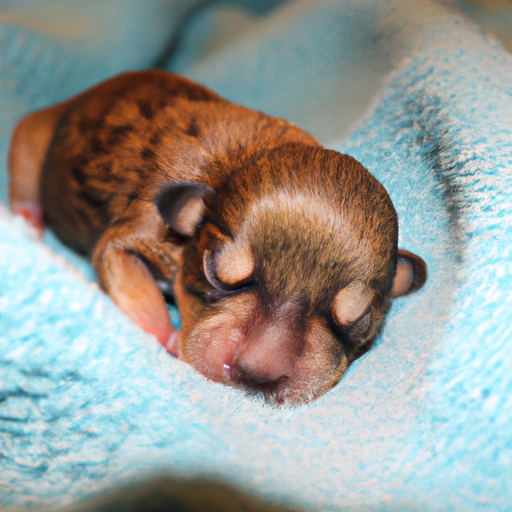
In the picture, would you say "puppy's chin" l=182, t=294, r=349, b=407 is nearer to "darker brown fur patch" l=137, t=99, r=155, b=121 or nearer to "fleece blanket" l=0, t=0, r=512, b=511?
"fleece blanket" l=0, t=0, r=512, b=511

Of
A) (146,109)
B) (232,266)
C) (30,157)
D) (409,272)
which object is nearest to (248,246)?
(232,266)

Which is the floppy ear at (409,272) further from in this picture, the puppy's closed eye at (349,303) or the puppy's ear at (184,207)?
the puppy's ear at (184,207)

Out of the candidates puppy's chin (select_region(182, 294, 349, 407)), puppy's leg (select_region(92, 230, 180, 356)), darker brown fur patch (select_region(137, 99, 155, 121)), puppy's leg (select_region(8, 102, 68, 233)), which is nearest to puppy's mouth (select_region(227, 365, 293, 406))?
puppy's chin (select_region(182, 294, 349, 407))

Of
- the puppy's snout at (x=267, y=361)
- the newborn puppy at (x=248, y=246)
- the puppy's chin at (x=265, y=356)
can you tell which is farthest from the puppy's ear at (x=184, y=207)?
the puppy's snout at (x=267, y=361)

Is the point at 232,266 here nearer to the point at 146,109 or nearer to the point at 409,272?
the point at 409,272

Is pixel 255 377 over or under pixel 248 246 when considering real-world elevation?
under

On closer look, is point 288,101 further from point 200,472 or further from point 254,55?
point 200,472

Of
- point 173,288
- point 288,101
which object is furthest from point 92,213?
point 288,101
